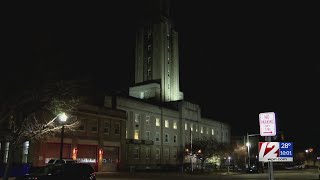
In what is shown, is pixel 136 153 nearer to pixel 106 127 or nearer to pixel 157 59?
pixel 106 127

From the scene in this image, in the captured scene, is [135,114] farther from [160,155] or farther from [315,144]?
[315,144]

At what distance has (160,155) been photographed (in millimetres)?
89062

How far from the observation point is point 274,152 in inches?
455

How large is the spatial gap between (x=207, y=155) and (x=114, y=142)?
25.8m

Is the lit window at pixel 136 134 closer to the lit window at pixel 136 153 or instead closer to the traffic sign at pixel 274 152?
the lit window at pixel 136 153

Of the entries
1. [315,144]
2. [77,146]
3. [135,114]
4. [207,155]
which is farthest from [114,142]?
[315,144]

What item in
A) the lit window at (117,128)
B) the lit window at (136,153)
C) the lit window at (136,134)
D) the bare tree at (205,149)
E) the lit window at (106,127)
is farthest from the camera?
the bare tree at (205,149)

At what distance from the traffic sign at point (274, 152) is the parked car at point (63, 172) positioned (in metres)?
13.3

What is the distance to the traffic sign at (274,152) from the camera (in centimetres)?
1154

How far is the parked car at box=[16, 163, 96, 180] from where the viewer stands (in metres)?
21.7

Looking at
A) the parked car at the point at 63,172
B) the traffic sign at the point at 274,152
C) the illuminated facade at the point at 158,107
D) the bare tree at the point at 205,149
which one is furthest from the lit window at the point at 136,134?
the traffic sign at the point at 274,152

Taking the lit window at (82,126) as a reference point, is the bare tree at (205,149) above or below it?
below

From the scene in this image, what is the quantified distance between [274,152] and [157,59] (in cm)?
9051

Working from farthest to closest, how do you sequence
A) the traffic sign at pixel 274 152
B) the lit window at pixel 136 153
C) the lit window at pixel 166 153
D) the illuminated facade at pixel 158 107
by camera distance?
the lit window at pixel 166 153
the illuminated facade at pixel 158 107
the lit window at pixel 136 153
the traffic sign at pixel 274 152
